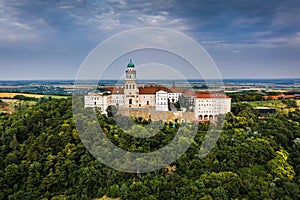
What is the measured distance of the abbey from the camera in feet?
126

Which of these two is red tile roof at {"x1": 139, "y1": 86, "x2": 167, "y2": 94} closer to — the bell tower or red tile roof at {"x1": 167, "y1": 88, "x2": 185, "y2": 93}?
the bell tower

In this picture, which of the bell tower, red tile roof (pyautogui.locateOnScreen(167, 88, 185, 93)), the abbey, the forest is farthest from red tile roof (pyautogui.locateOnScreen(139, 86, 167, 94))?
the forest

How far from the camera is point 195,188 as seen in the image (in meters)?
22.8

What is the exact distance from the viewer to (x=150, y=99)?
4131 centimetres

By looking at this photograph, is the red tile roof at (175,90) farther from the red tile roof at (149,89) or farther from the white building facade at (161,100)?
the white building facade at (161,100)

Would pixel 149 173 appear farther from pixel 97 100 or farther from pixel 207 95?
pixel 207 95

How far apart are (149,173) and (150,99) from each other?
16463 mm

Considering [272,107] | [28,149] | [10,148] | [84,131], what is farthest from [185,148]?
[272,107]

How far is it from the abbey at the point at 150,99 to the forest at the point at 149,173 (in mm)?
2968

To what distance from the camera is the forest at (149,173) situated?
23.8m

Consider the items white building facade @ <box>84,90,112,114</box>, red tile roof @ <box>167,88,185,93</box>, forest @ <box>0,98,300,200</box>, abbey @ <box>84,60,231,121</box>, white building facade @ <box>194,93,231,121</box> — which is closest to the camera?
forest @ <box>0,98,300,200</box>

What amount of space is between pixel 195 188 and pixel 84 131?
13.4 meters

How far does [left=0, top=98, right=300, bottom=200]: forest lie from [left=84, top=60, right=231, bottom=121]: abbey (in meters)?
2.97

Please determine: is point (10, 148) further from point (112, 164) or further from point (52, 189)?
point (112, 164)
